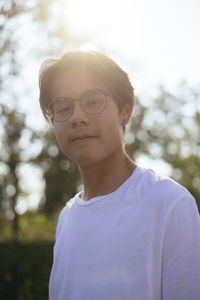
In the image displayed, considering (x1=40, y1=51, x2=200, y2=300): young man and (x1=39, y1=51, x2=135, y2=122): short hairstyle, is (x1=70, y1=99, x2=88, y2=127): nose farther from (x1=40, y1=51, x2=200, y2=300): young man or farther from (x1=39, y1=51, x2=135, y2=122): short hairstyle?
(x1=39, y1=51, x2=135, y2=122): short hairstyle

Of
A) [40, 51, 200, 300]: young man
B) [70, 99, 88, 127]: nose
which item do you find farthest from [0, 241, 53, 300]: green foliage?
[70, 99, 88, 127]: nose

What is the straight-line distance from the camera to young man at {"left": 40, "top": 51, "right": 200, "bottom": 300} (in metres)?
1.63

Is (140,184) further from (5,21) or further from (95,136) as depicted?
(5,21)

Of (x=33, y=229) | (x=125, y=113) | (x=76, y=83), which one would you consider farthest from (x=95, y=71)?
(x=33, y=229)

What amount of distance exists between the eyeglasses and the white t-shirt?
0.39 metres

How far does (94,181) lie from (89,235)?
321 millimetres

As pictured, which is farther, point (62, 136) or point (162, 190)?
point (62, 136)

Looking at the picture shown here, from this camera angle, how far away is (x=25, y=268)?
10.1 metres

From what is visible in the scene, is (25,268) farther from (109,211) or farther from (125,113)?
(109,211)

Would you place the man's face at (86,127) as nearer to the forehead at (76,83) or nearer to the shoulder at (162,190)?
the forehead at (76,83)

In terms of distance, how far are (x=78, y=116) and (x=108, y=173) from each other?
0.35m

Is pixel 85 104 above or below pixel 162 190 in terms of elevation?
above

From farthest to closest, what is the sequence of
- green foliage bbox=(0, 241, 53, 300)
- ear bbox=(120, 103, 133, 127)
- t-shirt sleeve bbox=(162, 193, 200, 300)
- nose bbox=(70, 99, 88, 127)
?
green foliage bbox=(0, 241, 53, 300) < ear bbox=(120, 103, 133, 127) < nose bbox=(70, 99, 88, 127) < t-shirt sleeve bbox=(162, 193, 200, 300)

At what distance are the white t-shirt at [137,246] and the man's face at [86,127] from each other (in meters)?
0.21
